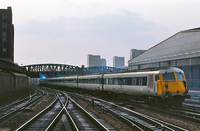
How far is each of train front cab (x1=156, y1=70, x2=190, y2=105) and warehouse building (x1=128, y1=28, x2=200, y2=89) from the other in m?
28.9

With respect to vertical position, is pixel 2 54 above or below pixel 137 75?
above

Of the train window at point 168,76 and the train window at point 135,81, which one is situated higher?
the train window at point 168,76

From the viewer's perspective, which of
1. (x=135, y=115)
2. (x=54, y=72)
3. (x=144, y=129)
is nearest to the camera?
(x=144, y=129)

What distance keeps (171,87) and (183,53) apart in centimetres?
3311

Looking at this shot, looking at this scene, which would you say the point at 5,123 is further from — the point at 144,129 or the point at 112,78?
the point at 112,78

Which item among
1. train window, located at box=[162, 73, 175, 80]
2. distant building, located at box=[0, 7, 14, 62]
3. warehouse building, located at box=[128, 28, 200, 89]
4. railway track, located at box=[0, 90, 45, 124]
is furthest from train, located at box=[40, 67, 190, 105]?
distant building, located at box=[0, 7, 14, 62]

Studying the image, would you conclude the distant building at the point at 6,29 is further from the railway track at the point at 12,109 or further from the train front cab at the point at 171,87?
the train front cab at the point at 171,87

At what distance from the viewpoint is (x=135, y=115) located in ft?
57.1

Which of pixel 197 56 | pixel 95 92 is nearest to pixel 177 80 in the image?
pixel 95 92

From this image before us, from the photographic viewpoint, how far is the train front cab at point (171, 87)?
20.0 metres

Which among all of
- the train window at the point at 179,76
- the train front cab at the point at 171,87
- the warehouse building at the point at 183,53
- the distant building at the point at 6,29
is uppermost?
the distant building at the point at 6,29

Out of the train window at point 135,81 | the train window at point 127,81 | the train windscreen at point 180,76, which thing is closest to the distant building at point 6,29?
the train window at point 127,81

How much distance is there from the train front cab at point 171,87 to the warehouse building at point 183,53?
94.7 ft

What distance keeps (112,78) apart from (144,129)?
59.0ft
